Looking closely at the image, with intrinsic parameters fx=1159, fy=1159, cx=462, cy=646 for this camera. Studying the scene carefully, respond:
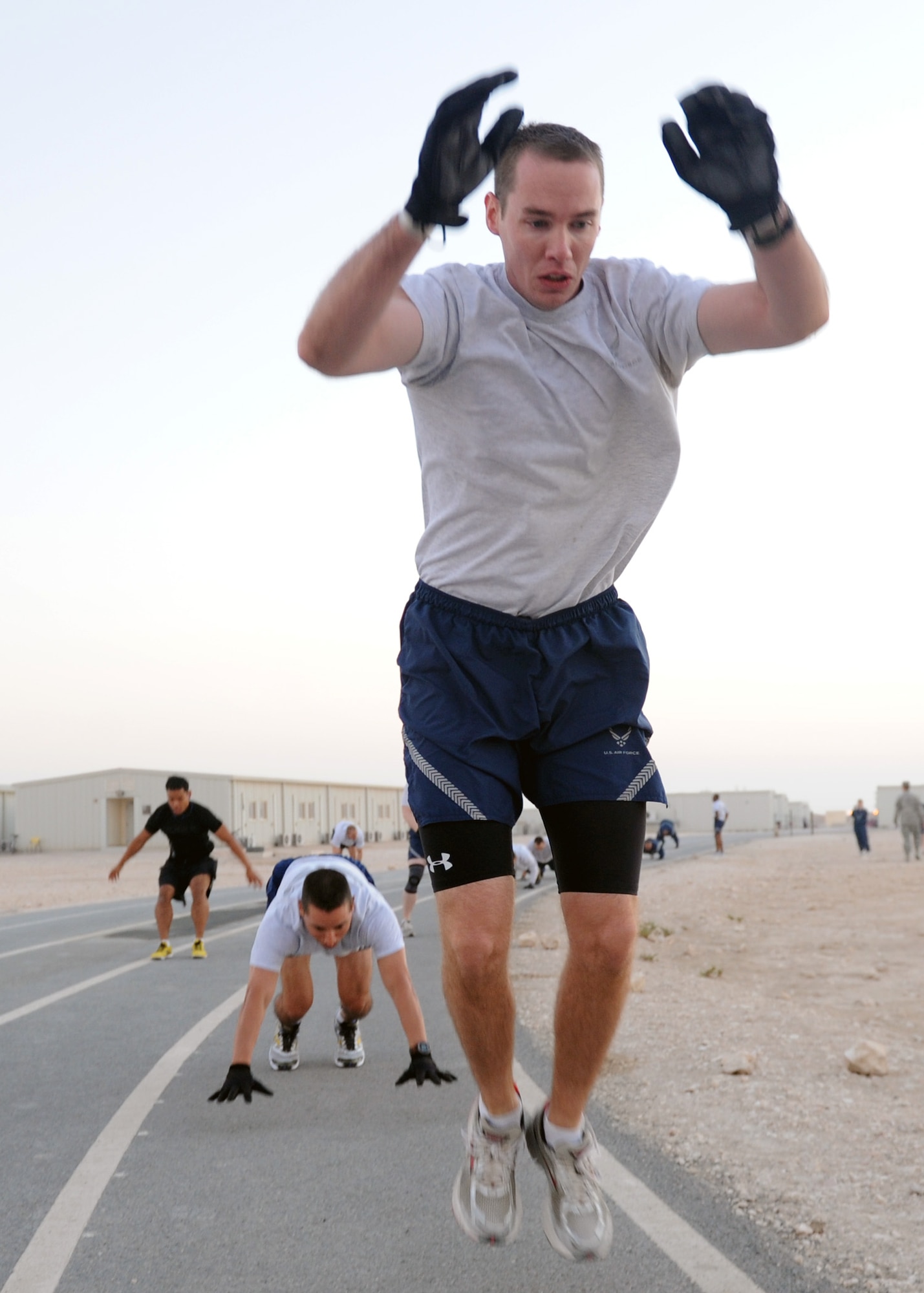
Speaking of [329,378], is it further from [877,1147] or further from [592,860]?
[877,1147]

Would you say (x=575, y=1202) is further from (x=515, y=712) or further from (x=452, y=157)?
(x=452, y=157)

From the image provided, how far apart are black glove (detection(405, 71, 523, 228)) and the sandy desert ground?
3088mm

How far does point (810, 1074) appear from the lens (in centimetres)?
657

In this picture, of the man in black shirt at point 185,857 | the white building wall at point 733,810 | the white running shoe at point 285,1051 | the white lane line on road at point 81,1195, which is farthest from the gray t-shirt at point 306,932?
the white building wall at point 733,810

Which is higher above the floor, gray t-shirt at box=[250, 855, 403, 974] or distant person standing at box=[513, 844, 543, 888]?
gray t-shirt at box=[250, 855, 403, 974]

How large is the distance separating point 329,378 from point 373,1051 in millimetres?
5678

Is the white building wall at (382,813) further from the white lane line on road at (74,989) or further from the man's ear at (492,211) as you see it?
the man's ear at (492,211)

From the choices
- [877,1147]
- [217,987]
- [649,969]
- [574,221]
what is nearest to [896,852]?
[649,969]

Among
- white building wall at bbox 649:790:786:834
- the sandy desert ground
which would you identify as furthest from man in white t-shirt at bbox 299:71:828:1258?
white building wall at bbox 649:790:786:834

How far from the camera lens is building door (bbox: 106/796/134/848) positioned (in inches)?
2586

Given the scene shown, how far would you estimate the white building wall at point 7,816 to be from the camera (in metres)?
69.6

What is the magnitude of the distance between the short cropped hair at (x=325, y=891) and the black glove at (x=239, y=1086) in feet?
2.86

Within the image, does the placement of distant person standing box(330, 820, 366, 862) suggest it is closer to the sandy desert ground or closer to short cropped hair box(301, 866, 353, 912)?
the sandy desert ground

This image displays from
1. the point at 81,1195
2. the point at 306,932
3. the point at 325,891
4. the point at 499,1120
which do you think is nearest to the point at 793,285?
the point at 499,1120
